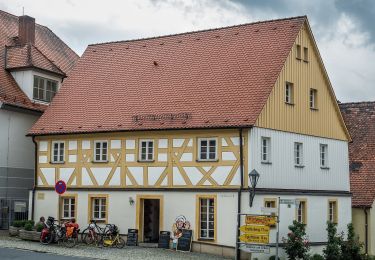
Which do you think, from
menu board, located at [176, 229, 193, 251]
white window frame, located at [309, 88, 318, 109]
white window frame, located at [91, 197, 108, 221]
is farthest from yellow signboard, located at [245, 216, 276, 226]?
white window frame, located at [309, 88, 318, 109]

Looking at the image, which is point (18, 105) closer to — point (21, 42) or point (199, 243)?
point (21, 42)

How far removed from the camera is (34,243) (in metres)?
32.2

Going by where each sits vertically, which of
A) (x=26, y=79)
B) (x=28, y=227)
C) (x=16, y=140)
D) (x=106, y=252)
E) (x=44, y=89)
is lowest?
(x=106, y=252)

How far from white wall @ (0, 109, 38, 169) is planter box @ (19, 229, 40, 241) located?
215 inches

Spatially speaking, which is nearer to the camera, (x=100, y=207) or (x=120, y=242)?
(x=120, y=242)

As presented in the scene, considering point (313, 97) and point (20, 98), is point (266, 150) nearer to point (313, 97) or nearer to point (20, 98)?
point (313, 97)

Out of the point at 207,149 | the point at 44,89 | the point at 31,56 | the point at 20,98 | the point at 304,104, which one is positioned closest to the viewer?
the point at 207,149

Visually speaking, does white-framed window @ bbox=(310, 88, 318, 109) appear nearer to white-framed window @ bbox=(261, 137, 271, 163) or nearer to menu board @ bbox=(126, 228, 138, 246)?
white-framed window @ bbox=(261, 137, 271, 163)

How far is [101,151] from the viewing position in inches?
1394

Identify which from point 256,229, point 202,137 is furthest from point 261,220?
point 202,137

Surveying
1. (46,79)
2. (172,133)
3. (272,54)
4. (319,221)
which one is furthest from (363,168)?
(46,79)

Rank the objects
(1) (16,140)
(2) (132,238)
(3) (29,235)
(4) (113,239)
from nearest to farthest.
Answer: (4) (113,239)
(3) (29,235)
(2) (132,238)
(1) (16,140)

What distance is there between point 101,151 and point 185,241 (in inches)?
256

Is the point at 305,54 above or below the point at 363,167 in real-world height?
above
